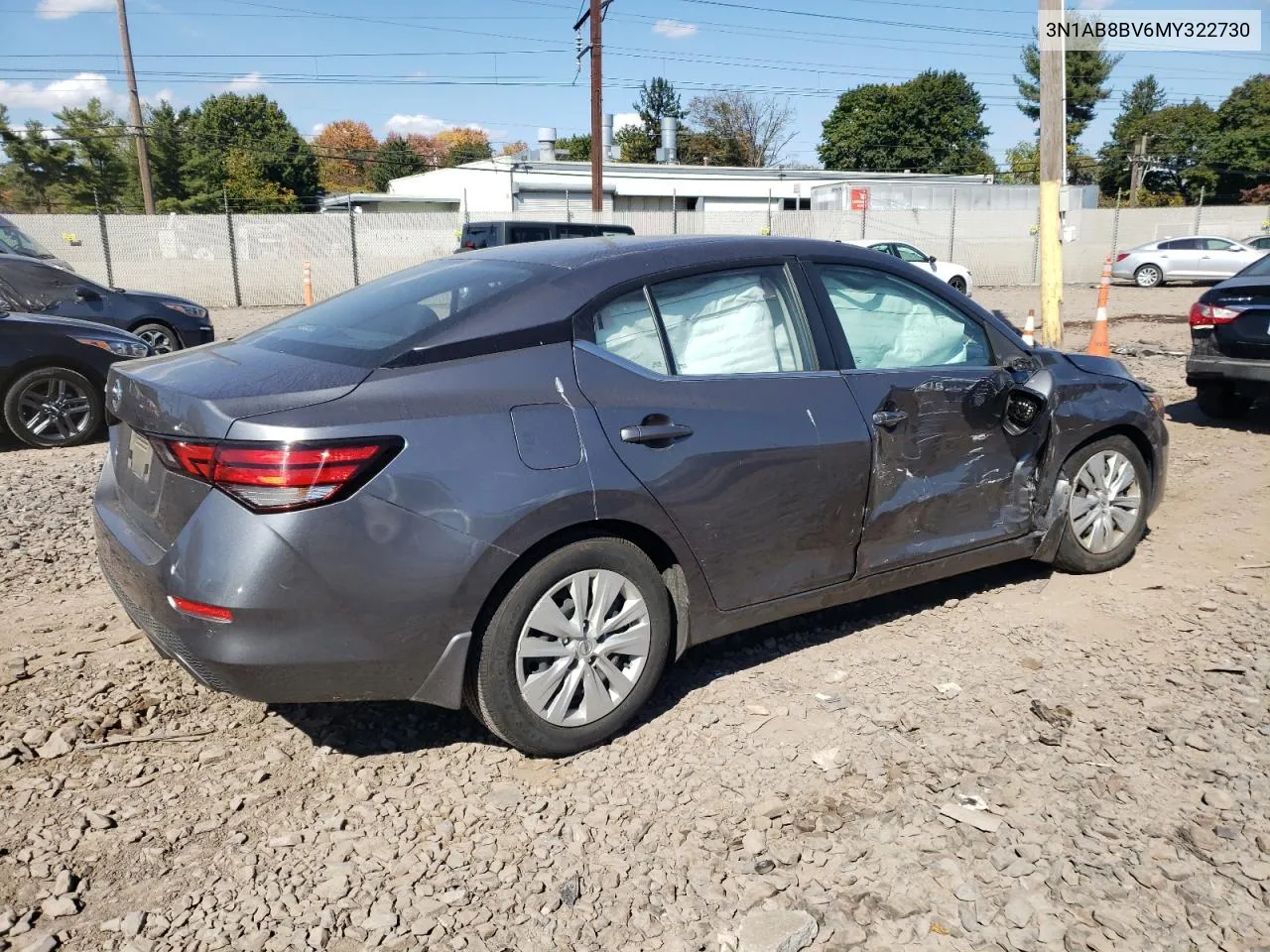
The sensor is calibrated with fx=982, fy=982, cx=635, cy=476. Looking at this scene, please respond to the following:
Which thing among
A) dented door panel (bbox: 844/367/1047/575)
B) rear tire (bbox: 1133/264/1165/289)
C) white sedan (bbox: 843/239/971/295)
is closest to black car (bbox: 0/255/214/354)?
dented door panel (bbox: 844/367/1047/575)

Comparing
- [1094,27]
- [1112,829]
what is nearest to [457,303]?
[1112,829]

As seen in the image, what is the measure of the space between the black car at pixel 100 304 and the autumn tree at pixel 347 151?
78383 mm

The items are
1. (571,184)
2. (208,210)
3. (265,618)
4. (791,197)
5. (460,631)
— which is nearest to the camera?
(265,618)

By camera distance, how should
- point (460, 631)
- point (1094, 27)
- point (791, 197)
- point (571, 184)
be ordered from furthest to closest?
point (791, 197)
point (571, 184)
point (1094, 27)
point (460, 631)

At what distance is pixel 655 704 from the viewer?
3.57 m

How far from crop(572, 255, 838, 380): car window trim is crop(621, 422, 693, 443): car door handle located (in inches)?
7.6

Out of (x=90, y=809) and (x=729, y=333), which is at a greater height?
(x=729, y=333)

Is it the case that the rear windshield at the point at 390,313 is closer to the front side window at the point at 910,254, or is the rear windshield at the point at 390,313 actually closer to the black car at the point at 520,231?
the black car at the point at 520,231

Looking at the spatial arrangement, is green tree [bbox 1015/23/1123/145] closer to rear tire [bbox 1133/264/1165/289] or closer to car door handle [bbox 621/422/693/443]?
rear tire [bbox 1133/264/1165/289]

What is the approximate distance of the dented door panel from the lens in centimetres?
379

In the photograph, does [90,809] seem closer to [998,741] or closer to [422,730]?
[422,730]

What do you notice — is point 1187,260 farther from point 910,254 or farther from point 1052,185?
point 1052,185

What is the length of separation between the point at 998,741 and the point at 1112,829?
516 mm

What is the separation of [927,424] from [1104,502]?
1.39 m
